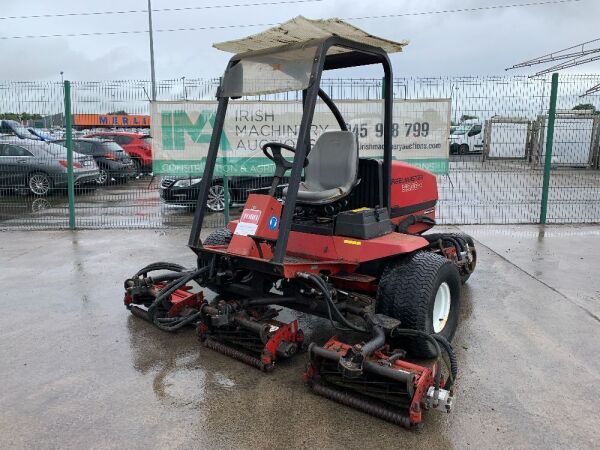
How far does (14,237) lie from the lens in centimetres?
788

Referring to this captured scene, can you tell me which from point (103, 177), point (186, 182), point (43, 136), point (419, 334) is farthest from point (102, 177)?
point (419, 334)

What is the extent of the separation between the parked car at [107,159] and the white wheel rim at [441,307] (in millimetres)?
9243

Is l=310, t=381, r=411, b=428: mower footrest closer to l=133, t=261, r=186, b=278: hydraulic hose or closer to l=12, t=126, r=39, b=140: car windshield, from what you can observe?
l=133, t=261, r=186, b=278: hydraulic hose

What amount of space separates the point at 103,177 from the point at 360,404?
10150mm

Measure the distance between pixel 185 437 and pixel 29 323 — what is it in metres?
2.30

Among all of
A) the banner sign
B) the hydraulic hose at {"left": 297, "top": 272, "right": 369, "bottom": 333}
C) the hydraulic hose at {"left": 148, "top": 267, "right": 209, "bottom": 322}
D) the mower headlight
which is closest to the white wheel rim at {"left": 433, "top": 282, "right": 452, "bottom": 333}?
the hydraulic hose at {"left": 297, "top": 272, "right": 369, "bottom": 333}

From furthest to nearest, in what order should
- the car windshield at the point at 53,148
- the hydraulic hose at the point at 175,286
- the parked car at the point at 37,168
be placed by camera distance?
the car windshield at the point at 53,148
the parked car at the point at 37,168
the hydraulic hose at the point at 175,286

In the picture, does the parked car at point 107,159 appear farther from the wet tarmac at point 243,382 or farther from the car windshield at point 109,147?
the wet tarmac at point 243,382

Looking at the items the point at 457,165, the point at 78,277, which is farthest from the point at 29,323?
the point at 457,165

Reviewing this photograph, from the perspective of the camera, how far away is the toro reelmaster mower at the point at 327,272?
3.09 m

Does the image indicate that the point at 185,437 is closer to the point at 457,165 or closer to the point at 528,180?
the point at 457,165

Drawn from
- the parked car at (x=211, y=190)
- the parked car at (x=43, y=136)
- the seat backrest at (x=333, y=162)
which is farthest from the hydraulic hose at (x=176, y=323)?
the parked car at (x=43, y=136)

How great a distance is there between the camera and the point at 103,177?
1173 centimetres

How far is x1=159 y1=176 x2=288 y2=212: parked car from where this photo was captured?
28.2ft
